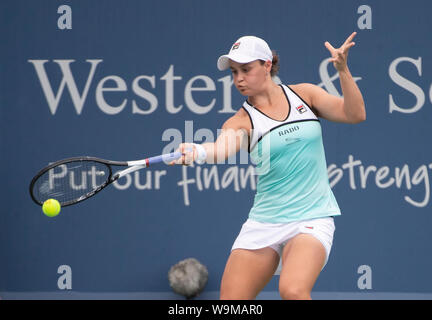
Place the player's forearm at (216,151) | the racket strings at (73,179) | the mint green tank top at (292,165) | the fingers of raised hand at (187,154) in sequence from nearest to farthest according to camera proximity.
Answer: the fingers of raised hand at (187,154), the player's forearm at (216,151), the mint green tank top at (292,165), the racket strings at (73,179)

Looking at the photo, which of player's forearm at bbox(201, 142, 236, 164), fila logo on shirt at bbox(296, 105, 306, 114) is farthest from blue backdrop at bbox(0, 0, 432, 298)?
player's forearm at bbox(201, 142, 236, 164)

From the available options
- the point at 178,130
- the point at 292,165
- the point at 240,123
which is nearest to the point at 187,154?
the point at 240,123

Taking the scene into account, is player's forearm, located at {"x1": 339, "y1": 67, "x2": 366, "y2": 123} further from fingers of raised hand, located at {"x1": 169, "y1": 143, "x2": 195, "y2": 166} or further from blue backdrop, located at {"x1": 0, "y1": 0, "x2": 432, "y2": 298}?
blue backdrop, located at {"x1": 0, "y1": 0, "x2": 432, "y2": 298}

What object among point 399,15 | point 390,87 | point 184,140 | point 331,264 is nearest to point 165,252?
point 184,140

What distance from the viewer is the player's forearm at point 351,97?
3.77m

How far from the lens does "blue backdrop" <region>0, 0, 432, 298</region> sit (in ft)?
19.9

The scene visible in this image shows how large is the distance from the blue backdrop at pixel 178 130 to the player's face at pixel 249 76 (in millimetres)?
2157

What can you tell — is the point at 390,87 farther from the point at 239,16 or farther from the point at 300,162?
the point at 300,162

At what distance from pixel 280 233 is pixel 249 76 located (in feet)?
2.70

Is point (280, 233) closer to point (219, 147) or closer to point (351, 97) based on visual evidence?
point (219, 147)

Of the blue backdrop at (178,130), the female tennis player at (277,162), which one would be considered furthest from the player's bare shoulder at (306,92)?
the blue backdrop at (178,130)

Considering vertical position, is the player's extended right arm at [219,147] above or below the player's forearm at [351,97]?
below

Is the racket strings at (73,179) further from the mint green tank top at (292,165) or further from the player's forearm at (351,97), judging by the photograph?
the player's forearm at (351,97)

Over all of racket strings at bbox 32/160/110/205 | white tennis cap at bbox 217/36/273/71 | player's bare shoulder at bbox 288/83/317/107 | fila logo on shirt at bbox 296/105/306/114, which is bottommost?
racket strings at bbox 32/160/110/205
